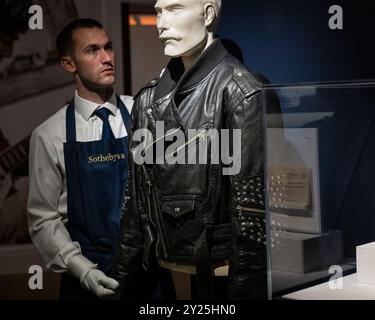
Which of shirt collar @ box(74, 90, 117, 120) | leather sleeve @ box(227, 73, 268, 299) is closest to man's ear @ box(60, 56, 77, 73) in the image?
shirt collar @ box(74, 90, 117, 120)

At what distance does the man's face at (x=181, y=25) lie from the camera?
2.19 metres

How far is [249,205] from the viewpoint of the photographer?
2111mm

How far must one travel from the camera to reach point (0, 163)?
2.45 meters

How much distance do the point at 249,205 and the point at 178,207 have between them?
27cm

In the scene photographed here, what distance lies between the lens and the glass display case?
1938 mm

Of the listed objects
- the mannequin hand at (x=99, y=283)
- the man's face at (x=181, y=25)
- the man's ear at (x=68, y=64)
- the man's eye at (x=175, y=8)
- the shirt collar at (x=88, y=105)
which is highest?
the man's eye at (x=175, y=8)

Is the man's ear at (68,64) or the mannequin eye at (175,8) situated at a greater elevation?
the mannequin eye at (175,8)

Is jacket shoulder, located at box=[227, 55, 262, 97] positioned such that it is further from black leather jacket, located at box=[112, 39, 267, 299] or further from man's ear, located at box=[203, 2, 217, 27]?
man's ear, located at box=[203, 2, 217, 27]

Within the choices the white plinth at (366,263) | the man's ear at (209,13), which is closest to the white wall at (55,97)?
the man's ear at (209,13)

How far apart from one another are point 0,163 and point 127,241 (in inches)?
24.3

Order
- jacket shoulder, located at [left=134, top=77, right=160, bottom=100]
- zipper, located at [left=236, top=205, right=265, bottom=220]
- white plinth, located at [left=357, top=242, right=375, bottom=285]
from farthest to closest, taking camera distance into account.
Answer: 1. jacket shoulder, located at [left=134, top=77, right=160, bottom=100]
2. zipper, located at [left=236, top=205, right=265, bottom=220]
3. white plinth, located at [left=357, top=242, right=375, bottom=285]

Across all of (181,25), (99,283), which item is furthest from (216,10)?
(99,283)

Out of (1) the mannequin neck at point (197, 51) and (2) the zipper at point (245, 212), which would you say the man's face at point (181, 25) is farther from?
(2) the zipper at point (245, 212)

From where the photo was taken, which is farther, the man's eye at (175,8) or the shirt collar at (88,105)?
the shirt collar at (88,105)
